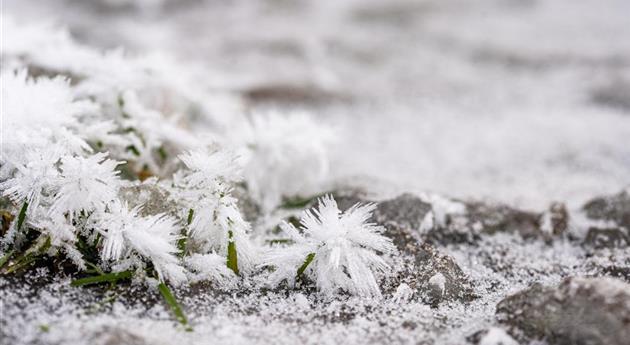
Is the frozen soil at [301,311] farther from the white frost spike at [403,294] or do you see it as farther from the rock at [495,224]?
the rock at [495,224]

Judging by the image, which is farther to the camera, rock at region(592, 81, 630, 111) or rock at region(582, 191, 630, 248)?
rock at region(592, 81, 630, 111)

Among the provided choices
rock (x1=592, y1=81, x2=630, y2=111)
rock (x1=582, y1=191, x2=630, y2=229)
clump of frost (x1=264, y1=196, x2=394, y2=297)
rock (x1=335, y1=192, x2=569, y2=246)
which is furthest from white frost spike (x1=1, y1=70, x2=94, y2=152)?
rock (x1=592, y1=81, x2=630, y2=111)

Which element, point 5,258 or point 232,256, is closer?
point 5,258

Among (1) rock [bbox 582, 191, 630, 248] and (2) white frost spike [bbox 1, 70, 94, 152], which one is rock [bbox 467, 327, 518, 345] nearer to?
(1) rock [bbox 582, 191, 630, 248]

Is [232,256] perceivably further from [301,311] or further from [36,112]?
[36,112]

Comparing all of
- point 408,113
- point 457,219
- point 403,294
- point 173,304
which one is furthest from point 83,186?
point 408,113
